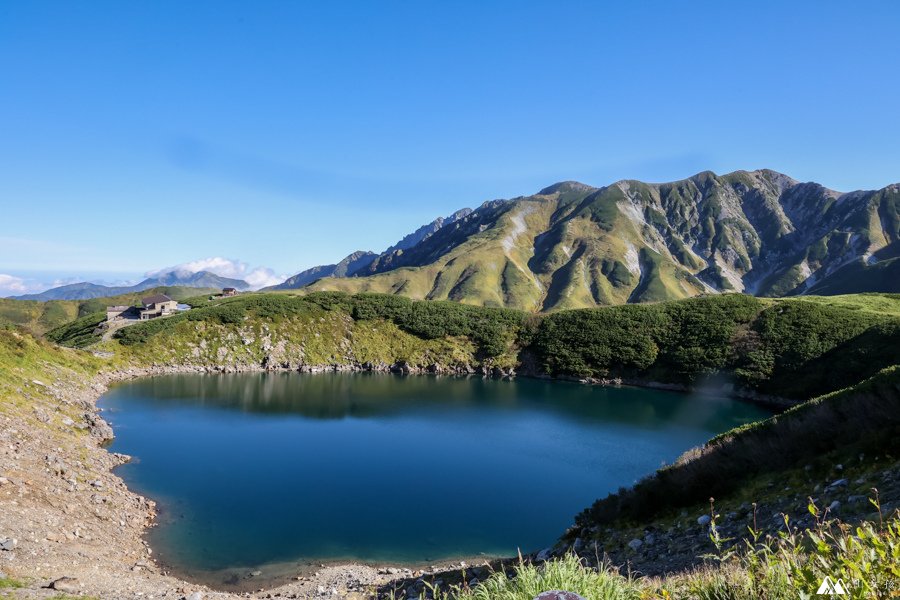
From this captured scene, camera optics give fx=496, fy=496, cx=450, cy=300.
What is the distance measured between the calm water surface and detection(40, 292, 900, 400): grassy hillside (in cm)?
796

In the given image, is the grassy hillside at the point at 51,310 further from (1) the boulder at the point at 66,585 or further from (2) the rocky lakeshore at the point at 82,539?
(1) the boulder at the point at 66,585

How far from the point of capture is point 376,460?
3572 centimetres

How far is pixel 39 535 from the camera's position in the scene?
17312mm

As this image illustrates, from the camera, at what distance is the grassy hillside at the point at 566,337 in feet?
204

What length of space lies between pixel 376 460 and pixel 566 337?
169ft

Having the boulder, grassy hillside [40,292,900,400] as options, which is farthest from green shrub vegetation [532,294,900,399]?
the boulder

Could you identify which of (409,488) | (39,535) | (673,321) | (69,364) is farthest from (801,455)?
(673,321)

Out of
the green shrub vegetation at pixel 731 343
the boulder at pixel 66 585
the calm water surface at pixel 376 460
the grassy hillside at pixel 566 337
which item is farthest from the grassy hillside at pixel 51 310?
the boulder at pixel 66 585

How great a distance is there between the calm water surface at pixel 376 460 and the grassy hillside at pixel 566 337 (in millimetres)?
7956

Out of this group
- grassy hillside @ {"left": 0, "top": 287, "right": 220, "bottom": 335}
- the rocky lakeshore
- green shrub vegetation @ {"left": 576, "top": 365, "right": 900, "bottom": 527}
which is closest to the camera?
green shrub vegetation @ {"left": 576, "top": 365, "right": 900, "bottom": 527}

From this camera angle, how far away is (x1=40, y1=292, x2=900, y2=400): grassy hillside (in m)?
62.2

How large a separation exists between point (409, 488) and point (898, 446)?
23697 mm

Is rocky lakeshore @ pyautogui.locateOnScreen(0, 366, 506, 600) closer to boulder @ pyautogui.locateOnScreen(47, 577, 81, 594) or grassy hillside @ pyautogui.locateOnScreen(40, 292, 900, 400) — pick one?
boulder @ pyautogui.locateOnScreen(47, 577, 81, 594)

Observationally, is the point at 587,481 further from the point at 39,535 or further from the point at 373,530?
the point at 39,535
